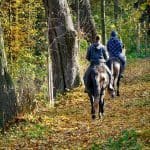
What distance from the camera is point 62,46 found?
2327cm

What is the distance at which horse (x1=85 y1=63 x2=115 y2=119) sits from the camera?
16.1m

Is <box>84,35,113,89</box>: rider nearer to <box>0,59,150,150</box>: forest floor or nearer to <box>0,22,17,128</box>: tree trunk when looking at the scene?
<box>0,59,150,150</box>: forest floor

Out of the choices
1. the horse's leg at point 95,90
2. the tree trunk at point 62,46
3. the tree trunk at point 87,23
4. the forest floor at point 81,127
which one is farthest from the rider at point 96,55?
the tree trunk at point 87,23

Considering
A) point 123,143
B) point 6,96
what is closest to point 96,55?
point 6,96

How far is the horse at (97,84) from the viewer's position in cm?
1609

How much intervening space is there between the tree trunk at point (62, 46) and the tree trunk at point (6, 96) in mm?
7122

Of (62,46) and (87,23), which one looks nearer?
(62,46)

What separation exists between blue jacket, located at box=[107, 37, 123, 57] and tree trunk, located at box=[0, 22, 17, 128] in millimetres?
6199

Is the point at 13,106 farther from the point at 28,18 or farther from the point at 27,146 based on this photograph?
A: the point at 28,18

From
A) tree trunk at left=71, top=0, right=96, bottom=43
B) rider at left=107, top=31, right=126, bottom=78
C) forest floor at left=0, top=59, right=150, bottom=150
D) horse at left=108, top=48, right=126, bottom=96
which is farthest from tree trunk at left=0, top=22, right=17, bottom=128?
tree trunk at left=71, top=0, right=96, bottom=43

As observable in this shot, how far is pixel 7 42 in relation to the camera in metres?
28.5

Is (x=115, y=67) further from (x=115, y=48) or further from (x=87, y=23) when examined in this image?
(x=87, y=23)

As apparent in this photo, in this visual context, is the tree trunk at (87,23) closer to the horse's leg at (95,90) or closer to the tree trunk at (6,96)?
the horse's leg at (95,90)

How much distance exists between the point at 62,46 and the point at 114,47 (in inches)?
108
